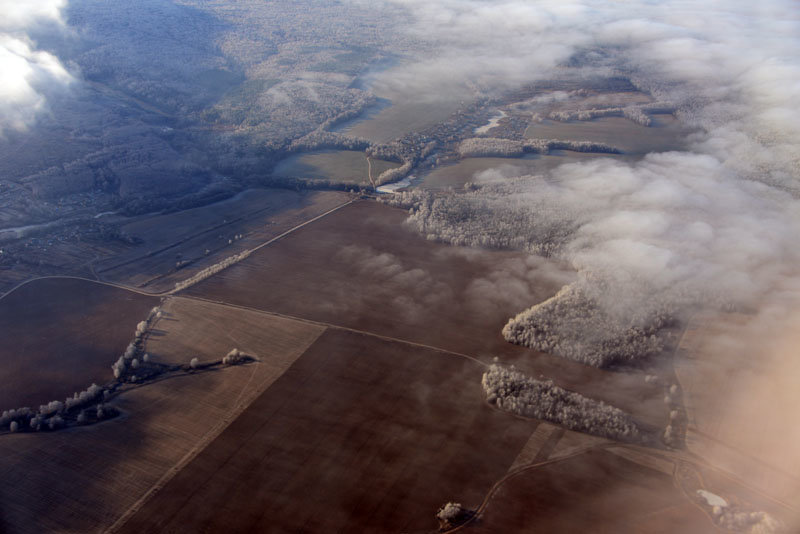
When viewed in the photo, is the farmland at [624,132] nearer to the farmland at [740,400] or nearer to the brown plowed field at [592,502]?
the farmland at [740,400]

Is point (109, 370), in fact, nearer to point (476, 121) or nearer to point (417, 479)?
point (417, 479)

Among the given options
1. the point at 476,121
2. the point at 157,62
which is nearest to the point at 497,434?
the point at 476,121

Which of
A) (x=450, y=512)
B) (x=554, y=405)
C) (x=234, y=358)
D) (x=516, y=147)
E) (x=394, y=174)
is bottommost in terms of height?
(x=450, y=512)

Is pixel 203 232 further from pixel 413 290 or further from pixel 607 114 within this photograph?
pixel 607 114

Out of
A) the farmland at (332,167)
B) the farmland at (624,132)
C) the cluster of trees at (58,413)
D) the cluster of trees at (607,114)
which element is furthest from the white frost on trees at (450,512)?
the cluster of trees at (607,114)

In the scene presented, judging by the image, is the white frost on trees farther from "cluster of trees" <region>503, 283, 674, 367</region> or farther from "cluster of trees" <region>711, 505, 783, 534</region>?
"cluster of trees" <region>503, 283, 674, 367</region>

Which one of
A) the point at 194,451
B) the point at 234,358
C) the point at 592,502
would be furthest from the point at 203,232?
the point at 592,502
